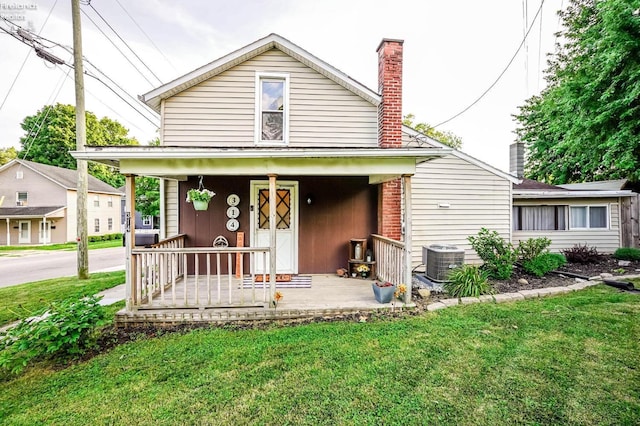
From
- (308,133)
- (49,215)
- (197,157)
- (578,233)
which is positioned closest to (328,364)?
(197,157)

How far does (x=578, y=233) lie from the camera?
10.4 meters

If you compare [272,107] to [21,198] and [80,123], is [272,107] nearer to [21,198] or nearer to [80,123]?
[80,123]

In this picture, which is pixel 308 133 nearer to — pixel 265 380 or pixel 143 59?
pixel 265 380

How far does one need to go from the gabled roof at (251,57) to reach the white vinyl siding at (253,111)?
0.37 feet

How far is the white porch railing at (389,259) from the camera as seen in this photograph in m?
5.59

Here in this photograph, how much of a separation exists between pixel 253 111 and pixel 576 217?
11195 millimetres

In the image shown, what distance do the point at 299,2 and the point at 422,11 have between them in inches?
162

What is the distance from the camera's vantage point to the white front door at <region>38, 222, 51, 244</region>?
22.8 meters

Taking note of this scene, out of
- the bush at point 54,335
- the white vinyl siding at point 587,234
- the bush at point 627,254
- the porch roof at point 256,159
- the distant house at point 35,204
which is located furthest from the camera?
the distant house at point 35,204

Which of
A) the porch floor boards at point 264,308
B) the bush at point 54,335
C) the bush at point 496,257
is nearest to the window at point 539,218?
the bush at point 496,257

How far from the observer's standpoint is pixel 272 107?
7.32 meters

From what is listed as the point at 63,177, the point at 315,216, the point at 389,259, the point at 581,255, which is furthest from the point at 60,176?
the point at 581,255

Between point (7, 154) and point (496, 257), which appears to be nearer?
point (496, 257)

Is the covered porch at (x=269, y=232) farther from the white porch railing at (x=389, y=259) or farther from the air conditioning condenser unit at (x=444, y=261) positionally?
the air conditioning condenser unit at (x=444, y=261)
